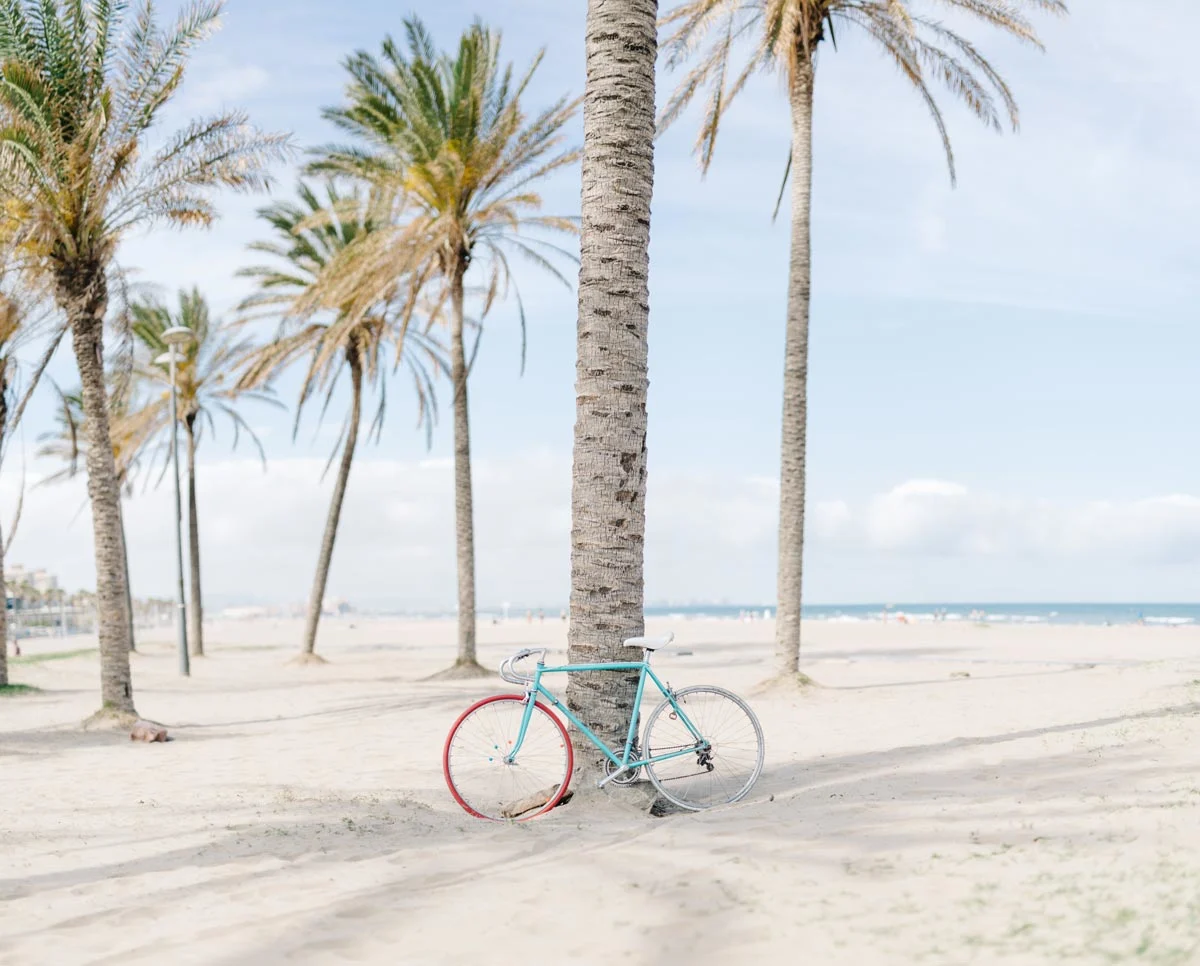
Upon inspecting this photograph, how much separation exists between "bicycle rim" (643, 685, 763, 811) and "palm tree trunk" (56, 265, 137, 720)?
8587mm

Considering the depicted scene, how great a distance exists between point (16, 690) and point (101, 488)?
7046 mm

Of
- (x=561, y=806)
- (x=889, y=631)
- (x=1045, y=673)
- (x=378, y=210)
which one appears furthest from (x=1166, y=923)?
(x=889, y=631)

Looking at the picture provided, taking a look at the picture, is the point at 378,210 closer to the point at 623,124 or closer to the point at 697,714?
the point at 623,124

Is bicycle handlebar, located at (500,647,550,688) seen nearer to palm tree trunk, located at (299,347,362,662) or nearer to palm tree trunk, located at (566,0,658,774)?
palm tree trunk, located at (566,0,658,774)

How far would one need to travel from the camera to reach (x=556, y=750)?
6.32 metres

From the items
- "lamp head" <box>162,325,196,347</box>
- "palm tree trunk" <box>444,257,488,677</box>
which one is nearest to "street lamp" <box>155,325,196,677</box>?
"lamp head" <box>162,325,196,347</box>

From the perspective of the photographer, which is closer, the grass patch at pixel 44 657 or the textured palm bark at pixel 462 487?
the textured palm bark at pixel 462 487

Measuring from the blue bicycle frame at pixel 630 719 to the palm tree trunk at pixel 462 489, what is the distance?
13120 mm

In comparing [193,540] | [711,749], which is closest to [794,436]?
[711,749]

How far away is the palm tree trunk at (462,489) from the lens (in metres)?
19.4

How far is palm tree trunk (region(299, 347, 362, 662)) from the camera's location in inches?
947

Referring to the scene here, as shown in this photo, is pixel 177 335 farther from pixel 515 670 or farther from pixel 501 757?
pixel 501 757

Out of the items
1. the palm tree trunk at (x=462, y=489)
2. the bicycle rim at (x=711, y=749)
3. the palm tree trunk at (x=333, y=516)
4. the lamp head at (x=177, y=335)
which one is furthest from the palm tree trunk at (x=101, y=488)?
the palm tree trunk at (x=333, y=516)

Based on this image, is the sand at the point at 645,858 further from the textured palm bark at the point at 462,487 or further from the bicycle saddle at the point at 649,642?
the textured palm bark at the point at 462,487
